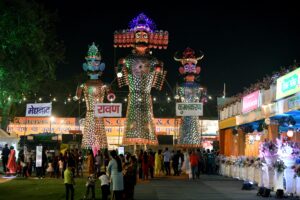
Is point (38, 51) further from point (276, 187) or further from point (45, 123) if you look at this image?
point (45, 123)

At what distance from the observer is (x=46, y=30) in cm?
2980

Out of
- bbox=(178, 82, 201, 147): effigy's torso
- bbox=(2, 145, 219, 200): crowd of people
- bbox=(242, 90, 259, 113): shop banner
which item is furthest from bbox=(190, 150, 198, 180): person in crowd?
bbox=(178, 82, 201, 147): effigy's torso

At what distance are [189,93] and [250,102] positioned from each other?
16.1 metres

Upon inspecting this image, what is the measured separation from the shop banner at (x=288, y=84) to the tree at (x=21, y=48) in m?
12.5

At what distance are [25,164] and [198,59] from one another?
61.3 ft

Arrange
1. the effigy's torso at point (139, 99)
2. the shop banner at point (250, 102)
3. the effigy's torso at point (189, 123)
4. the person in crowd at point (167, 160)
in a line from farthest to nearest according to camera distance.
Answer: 1. the effigy's torso at point (189, 123)
2. the effigy's torso at point (139, 99)
3. the person in crowd at point (167, 160)
4. the shop banner at point (250, 102)

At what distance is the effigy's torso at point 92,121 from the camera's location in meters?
42.6

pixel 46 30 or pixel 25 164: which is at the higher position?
pixel 46 30

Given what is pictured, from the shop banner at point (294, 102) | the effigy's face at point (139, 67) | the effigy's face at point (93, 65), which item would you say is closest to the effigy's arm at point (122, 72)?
the effigy's face at point (139, 67)

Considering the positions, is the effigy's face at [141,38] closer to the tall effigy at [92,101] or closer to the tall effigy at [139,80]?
the tall effigy at [139,80]

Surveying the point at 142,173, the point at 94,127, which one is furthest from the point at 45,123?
the point at 142,173

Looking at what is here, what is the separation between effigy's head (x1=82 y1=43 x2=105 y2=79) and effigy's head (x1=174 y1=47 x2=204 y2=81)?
21.8 feet

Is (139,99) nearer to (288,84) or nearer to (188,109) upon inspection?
(188,109)

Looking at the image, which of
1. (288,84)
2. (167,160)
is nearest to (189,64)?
(167,160)
